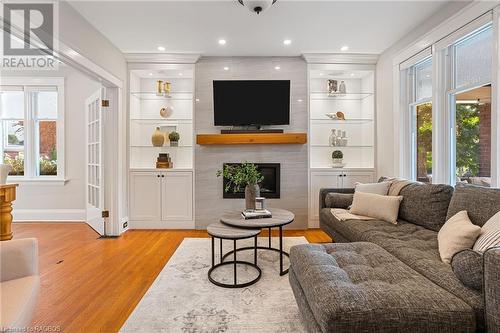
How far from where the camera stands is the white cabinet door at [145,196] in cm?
427

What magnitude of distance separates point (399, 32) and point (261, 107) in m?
2.07

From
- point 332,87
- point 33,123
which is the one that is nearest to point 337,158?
point 332,87

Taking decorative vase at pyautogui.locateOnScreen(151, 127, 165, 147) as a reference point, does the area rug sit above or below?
below

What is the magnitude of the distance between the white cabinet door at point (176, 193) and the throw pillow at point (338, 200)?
6.90 ft

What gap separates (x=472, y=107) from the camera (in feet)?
9.02

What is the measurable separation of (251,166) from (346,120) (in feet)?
7.93

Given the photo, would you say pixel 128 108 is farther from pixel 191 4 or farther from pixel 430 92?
pixel 430 92

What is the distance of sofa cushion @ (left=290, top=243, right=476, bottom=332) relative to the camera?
1.20 metres

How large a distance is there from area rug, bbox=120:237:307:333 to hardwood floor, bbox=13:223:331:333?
16 cm

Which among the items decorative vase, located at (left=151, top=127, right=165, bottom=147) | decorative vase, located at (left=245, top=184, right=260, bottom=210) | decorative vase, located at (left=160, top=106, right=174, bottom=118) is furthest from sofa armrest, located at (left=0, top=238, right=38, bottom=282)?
decorative vase, located at (left=160, top=106, right=174, bottom=118)

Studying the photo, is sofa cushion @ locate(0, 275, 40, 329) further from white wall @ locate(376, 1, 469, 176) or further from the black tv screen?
white wall @ locate(376, 1, 469, 176)

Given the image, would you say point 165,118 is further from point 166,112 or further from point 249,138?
point 249,138

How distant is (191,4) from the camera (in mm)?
2826

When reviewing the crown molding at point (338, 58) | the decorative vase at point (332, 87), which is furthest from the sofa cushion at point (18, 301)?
the decorative vase at point (332, 87)
